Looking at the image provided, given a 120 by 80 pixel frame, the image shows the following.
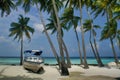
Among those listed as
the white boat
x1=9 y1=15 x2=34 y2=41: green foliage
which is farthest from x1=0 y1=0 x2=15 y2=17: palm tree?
x1=9 y1=15 x2=34 y2=41: green foliage

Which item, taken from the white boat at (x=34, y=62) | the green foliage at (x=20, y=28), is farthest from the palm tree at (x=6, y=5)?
the green foliage at (x=20, y=28)

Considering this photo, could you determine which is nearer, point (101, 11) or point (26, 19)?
point (101, 11)

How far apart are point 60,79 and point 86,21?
1121 inches

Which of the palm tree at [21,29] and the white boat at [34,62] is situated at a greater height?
the palm tree at [21,29]

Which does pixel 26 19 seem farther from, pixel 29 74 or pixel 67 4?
pixel 29 74

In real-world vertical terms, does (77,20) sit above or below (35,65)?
above

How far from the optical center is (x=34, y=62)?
93.1 ft

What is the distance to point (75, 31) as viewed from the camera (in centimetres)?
4325

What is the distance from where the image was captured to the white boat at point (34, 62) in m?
28.2

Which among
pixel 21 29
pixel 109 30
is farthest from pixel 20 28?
pixel 109 30

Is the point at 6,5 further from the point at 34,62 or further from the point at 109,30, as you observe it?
the point at 109,30

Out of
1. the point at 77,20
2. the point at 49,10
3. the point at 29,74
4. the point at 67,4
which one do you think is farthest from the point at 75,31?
the point at 29,74

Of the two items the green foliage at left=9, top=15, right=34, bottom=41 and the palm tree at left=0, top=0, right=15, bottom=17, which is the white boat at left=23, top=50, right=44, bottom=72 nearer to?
the palm tree at left=0, top=0, right=15, bottom=17

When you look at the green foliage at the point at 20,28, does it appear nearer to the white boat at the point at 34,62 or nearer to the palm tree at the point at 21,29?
the palm tree at the point at 21,29
